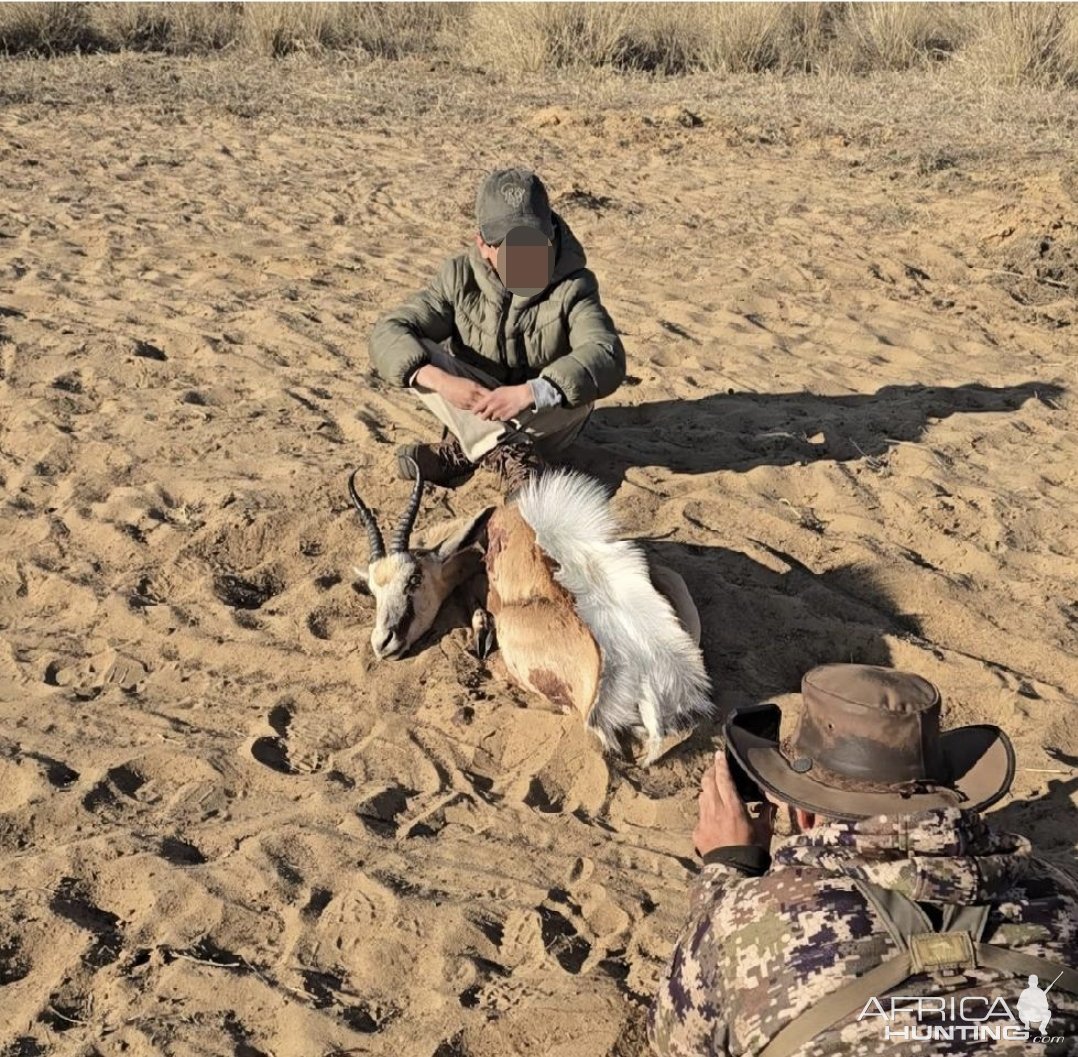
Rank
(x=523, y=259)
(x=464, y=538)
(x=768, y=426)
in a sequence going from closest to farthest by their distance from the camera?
(x=464, y=538), (x=523, y=259), (x=768, y=426)

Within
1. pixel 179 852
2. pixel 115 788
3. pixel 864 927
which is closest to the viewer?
A: pixel 864 927

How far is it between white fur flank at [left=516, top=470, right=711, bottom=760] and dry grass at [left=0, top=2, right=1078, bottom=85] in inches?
452

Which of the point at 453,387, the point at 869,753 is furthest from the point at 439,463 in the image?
the point at 869,753

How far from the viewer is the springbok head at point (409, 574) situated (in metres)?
5.00

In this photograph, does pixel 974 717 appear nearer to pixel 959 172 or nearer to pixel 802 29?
pixel 959 172

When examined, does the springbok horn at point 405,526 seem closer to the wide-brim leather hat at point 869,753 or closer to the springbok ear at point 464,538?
the springbok ear at point 464,538

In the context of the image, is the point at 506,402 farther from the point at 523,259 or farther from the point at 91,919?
the point at 91,919

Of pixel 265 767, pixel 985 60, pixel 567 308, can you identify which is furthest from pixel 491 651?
pixel 985 60

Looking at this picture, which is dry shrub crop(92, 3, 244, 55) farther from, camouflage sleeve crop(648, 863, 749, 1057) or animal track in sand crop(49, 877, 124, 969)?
camouflage sleeve crop(648, 863, 749, 1057)

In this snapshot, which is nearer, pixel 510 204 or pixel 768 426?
pixel 510 204

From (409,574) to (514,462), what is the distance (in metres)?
1.10

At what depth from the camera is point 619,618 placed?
183 inches

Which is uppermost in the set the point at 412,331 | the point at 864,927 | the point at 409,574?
the point at 412,331

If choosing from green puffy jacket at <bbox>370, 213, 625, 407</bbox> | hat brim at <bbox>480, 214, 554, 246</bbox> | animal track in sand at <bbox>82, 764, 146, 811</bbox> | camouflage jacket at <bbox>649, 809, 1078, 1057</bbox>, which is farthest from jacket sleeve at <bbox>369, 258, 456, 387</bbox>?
camouflage jacket at <bbox>649, 809, 1078, 1057</bbox>
